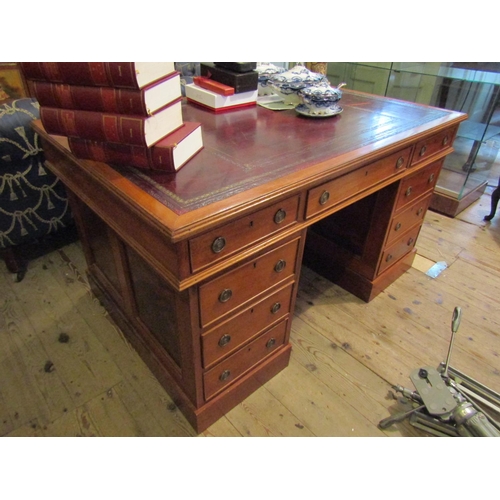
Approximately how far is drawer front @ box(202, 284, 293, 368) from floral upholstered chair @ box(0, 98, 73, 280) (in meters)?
1.11

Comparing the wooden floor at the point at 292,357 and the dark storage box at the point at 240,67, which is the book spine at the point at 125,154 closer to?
the dark storage box at the point at 240,67

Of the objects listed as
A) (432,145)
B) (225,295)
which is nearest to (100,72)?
(225,295)

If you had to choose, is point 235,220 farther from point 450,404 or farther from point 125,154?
point 450,404

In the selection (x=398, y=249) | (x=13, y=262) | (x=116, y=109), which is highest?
(x=116, y=109)

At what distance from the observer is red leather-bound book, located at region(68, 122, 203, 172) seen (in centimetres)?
83

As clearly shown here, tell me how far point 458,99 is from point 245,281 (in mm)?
2162

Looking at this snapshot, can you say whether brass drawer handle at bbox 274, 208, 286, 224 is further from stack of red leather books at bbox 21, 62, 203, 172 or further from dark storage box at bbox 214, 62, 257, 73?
dark storage box at bbox 214, 62, 257, 73

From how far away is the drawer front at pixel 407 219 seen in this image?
153 cm

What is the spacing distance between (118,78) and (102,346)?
1035 millimetres

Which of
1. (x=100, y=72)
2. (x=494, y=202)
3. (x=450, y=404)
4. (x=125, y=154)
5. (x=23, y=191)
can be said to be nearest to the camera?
(x=100, y=72)

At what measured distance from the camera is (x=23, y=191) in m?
1.55

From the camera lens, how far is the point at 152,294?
3.63 feet

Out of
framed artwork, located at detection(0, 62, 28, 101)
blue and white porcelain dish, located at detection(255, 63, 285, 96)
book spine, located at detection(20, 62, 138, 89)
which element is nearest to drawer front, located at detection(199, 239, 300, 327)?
book spine, located at detection(20, 62, 138, 89)

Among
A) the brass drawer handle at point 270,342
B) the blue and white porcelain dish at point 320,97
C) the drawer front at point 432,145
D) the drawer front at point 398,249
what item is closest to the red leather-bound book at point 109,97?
the blue and white porcelain dish at point 320,97
